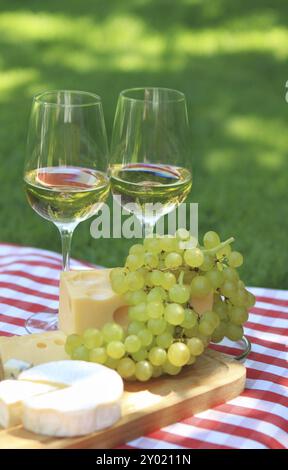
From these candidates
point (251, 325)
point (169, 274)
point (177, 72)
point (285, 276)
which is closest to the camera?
point (169, 274)

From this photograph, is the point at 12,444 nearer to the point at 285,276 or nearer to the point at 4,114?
the point at 285,276

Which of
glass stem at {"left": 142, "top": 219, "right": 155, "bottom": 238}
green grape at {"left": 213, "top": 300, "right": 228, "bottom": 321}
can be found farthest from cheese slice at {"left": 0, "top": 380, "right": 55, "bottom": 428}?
glass stem at {"left": 142, "top": 219, "right": 155, "bottom": 238}

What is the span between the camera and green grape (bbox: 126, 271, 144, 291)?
1339 millimetres

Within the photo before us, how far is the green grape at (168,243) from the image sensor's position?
4.54 ft

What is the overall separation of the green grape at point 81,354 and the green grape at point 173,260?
0.59 feet

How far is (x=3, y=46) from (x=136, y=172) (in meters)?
3.23

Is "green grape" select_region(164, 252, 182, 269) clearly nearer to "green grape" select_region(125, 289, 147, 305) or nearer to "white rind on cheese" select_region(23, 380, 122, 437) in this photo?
"green grape" select_region(125, 289, 147, 305)

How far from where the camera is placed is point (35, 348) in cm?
139

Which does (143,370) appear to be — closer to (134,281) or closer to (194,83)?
(134,281)

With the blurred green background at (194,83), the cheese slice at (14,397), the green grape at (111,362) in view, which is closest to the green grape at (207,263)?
the green grape at (111,362)

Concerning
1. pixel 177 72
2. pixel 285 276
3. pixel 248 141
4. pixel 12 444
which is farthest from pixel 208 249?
pixel 177 72

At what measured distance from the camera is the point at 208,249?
4.66ft

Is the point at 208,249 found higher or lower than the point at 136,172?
lower

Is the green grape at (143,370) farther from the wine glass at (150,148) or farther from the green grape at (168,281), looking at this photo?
the wine glass at (150,148)
